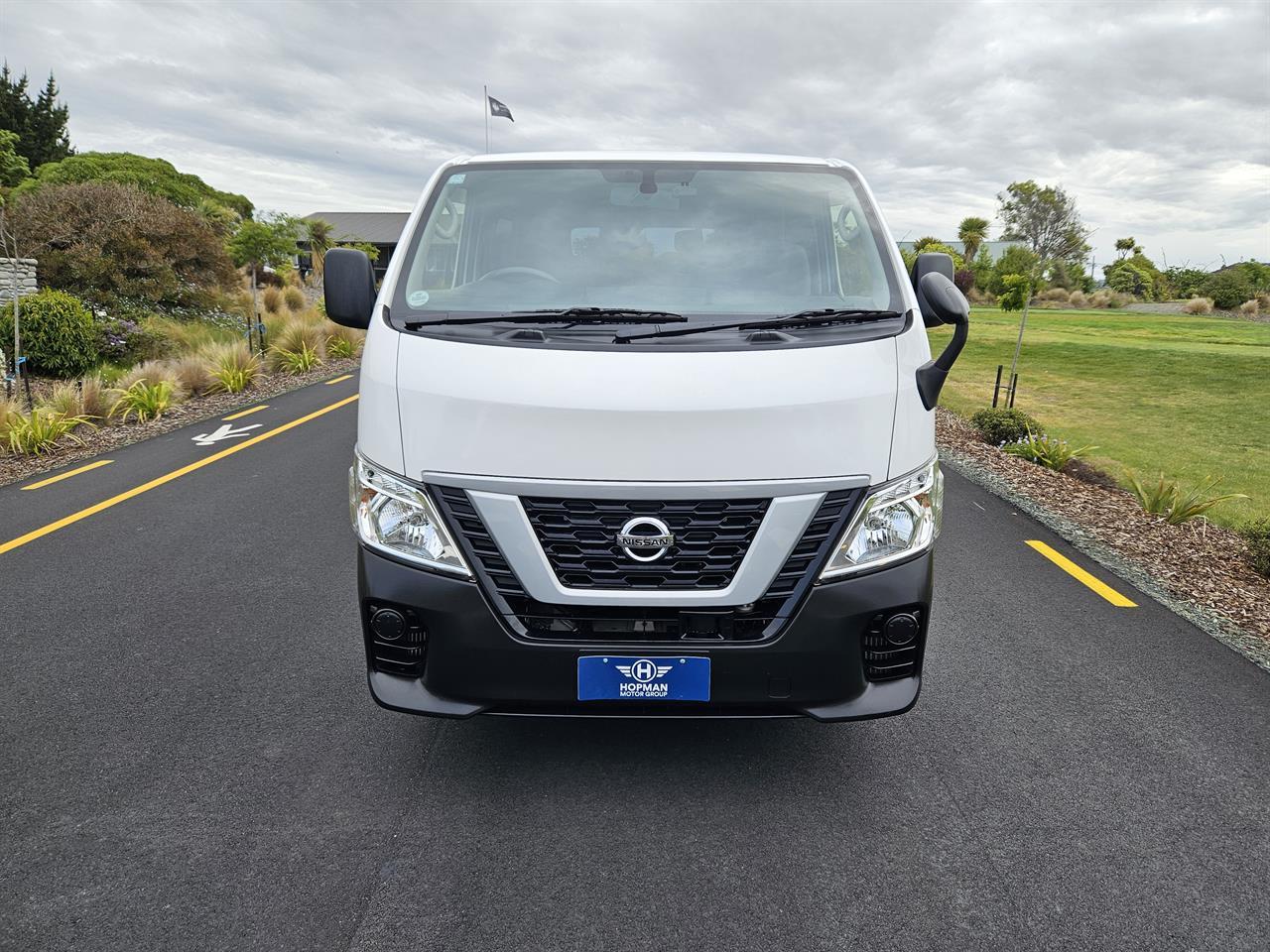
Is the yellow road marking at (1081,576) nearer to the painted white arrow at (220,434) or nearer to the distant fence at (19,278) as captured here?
the painted white arrow at (220,434)

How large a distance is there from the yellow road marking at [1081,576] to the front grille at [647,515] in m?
3.38

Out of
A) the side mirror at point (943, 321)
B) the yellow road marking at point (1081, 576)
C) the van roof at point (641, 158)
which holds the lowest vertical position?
the yellow road marking at point (1081, 576)

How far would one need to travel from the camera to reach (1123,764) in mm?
3238

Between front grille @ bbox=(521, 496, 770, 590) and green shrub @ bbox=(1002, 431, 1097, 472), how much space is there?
6.98m

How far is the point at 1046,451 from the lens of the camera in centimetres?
876

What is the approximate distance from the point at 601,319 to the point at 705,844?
1737mm

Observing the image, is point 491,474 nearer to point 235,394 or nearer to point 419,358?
point 419,358

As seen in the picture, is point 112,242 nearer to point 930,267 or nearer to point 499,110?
point 499,110

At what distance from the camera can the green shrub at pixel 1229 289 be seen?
111 feet

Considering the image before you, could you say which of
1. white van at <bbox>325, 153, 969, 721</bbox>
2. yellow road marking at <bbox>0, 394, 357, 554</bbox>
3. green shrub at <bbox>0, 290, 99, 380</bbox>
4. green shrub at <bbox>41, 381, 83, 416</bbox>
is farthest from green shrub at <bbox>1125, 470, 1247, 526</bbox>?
green shrub at <bbox>0, 290, 99, 380</bbox>

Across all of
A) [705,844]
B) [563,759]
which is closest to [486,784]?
[563,759]

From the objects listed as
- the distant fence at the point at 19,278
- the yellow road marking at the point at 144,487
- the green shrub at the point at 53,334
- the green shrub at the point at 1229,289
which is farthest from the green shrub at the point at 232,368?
the green shrub at the point at 1229,289

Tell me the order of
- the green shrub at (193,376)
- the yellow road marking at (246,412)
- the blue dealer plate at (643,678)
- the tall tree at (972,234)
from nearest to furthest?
the blue dealer plate at (643,678) < the yellow road marking at (246,412) < the green shrub at (193,376) < the tall tree at (972,234)

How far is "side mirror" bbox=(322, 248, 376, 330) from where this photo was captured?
11.0ft
